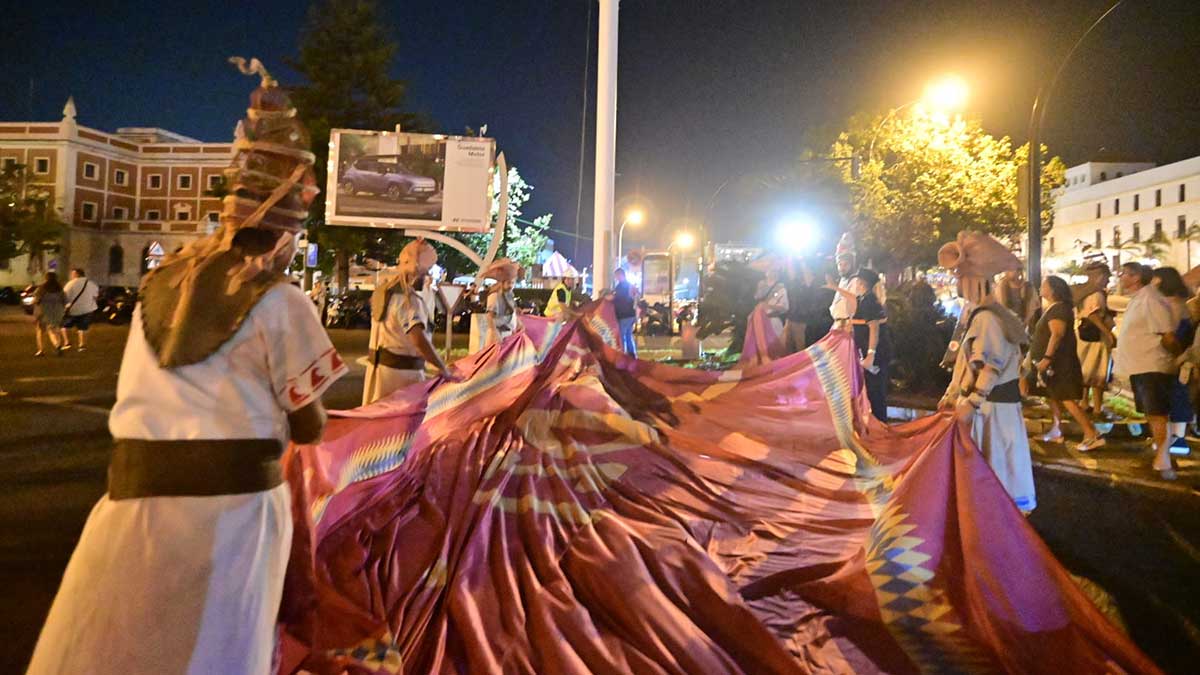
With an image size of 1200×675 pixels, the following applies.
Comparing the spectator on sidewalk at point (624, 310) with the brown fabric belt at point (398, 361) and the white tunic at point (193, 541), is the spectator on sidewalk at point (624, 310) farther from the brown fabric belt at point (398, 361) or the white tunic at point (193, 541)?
the white tunic at point (193, 541)

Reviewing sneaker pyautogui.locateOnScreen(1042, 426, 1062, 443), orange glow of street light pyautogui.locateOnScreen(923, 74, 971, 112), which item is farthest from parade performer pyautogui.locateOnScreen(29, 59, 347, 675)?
orange glow of street light pyautogui.locateOnScreen(923, 74, 971, 112)

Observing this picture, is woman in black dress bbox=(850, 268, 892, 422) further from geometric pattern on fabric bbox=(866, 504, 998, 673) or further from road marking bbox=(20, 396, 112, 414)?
road marking bbox=(20, 396, 112, 414)

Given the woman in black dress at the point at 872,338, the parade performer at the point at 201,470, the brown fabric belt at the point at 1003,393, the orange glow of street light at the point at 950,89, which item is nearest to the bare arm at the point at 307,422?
the parade performer at the point at 201,470

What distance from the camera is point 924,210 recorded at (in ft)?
110

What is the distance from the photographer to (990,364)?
5.94 m

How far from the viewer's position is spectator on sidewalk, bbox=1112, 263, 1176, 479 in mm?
8742

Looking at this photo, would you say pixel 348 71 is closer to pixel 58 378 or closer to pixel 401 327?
pixel 58 378

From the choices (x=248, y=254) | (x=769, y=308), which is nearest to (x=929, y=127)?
(x=769, y=308)

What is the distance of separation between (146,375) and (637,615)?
2.49 m

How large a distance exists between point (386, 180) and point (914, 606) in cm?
1981

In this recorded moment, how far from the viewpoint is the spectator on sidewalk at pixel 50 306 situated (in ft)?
65.6

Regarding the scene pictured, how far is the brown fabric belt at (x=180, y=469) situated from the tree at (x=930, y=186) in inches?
1252

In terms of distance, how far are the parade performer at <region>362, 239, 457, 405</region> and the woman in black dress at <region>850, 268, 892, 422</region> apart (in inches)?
182

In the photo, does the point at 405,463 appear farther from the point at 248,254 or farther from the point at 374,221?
the point at 374,221
